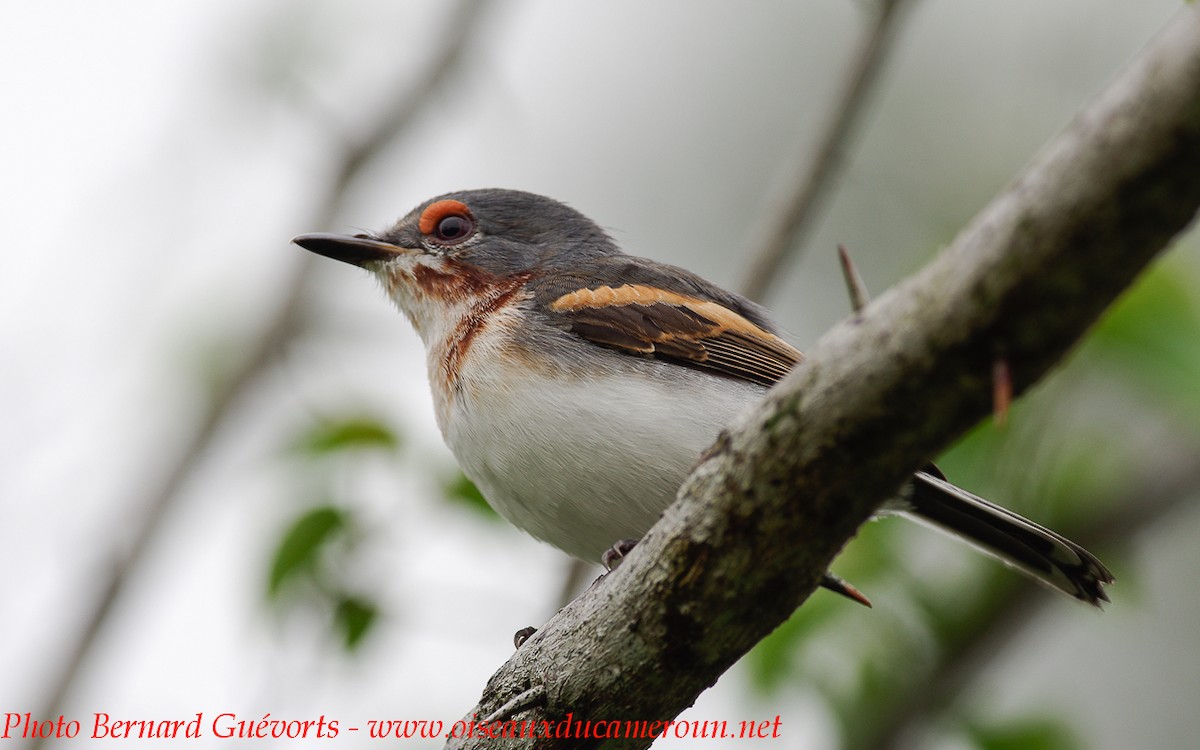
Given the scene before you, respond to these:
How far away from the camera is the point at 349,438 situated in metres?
4.93

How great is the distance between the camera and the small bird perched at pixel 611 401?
13.2 feet

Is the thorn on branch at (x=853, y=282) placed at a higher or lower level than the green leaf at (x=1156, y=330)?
A: lower

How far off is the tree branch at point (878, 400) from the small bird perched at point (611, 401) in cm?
79

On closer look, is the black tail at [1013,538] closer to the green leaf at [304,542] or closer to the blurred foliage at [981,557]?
the blurred foliage at [981,557]

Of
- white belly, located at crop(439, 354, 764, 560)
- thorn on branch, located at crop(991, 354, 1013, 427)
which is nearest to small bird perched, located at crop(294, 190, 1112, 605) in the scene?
white belly, located at crop(439, 354, 764, 560)

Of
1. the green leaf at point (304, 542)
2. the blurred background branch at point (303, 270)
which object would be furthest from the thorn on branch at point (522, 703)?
the blurred background branch at point (303, 270)

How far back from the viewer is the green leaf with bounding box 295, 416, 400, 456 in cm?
491

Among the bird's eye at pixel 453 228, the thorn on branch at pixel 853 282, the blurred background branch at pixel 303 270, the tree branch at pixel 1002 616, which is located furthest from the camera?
the blurred background branch at pixel 303 270

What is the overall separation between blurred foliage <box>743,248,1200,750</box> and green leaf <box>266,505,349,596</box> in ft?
5.81

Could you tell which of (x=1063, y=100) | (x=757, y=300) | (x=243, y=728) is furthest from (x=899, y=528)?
(x=1063, y=100)

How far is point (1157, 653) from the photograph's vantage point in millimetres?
11117

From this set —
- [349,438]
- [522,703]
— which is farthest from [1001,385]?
[349,438]

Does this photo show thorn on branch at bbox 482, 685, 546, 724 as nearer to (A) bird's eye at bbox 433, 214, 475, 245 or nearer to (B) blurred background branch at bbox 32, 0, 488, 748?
(A) bird's eye at bbox 433, 214, 475, 245

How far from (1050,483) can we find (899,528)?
699 mm
